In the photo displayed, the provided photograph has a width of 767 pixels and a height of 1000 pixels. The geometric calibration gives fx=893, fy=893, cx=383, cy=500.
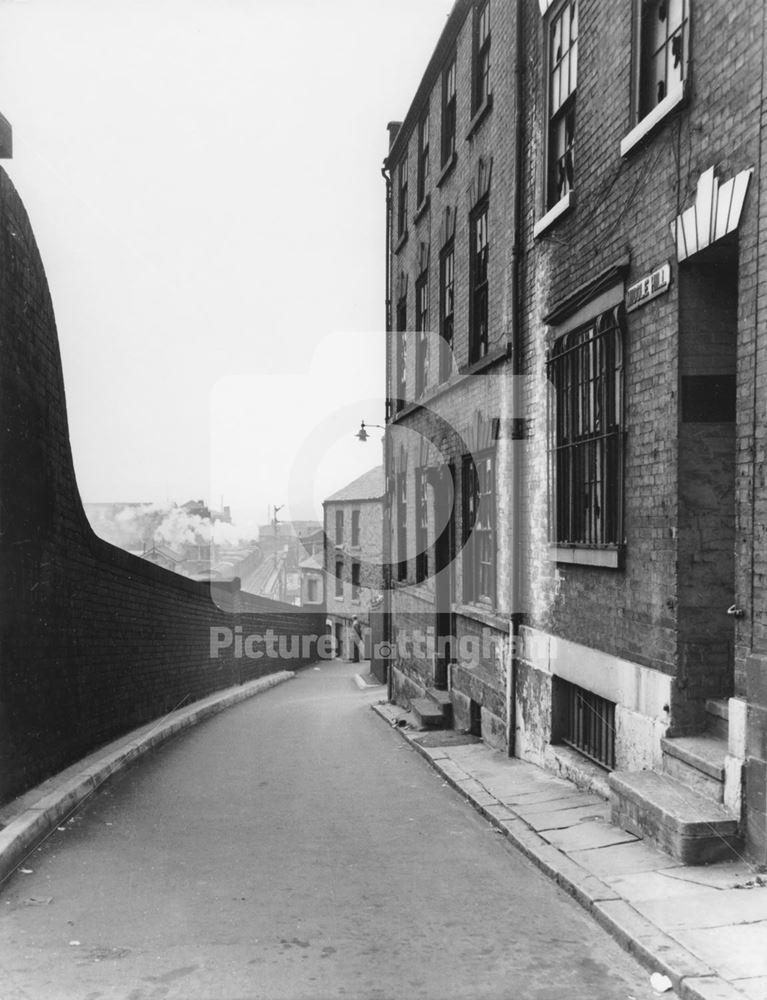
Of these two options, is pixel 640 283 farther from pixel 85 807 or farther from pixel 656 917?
pixel 85 807

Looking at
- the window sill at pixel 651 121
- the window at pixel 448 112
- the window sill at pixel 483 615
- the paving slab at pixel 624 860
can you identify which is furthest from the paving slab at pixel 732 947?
the window at pixel 448 112

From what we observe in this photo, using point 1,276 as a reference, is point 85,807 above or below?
below

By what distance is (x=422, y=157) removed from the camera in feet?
53.8

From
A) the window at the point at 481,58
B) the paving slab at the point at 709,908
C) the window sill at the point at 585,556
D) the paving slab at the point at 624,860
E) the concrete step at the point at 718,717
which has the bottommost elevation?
the paving slab at the point at 624,860

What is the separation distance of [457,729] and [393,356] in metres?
8.30

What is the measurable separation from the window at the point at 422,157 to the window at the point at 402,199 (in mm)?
1315

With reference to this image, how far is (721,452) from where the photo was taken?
21.1 feet

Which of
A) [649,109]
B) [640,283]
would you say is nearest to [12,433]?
[640,283]

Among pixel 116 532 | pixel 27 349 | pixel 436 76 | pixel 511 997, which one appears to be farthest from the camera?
pixel 116 532

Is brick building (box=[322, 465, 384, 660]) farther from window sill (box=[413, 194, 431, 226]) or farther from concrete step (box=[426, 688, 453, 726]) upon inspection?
concrete step (box=[426, 688, 453, 726])

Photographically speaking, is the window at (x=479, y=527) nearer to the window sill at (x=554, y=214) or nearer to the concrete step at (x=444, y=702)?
the concrete step at (x=444, y=702)

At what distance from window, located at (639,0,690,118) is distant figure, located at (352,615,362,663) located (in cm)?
3497

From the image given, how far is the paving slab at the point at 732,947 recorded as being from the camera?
13.4 feet

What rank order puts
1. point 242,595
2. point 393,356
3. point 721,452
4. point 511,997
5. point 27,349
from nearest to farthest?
point 511,997, point 721,452, point 27,349, point 393,356, point 242,595
